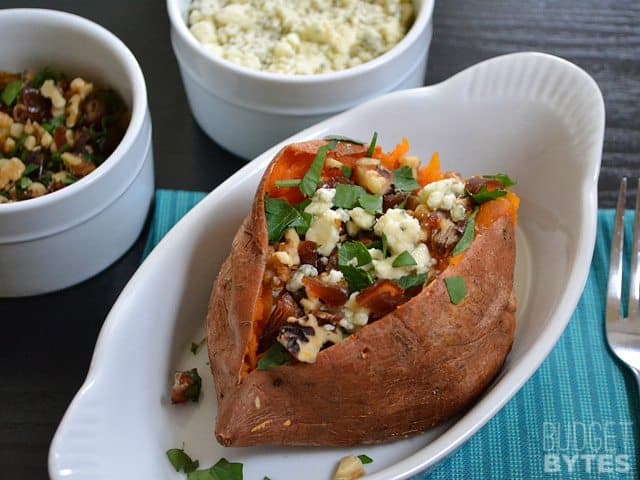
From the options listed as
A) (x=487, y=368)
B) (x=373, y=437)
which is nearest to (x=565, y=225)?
(x=487, y=368)

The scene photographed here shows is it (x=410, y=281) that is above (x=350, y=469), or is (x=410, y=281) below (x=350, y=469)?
above

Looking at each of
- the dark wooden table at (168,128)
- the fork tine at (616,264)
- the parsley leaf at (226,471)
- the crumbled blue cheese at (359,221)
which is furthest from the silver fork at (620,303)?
the parsley leaf at (226,471)

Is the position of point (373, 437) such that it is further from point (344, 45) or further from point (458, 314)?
point (344, 45)

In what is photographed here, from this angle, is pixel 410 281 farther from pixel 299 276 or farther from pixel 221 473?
pixel 221 473

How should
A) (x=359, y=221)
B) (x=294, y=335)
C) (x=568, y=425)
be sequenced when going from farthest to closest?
(x=568, y=425) < (x=359, y=221) < (x=294, y=335)

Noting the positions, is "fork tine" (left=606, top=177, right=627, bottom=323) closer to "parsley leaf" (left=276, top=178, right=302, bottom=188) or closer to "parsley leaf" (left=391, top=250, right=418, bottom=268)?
"parsley leaf" (left=391, top=250, right=418, bottom=268)

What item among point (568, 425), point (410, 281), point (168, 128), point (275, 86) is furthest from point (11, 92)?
point (568, 425)
